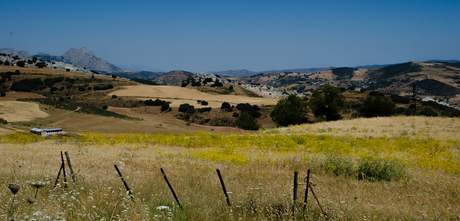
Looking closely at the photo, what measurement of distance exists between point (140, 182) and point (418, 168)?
10.5m

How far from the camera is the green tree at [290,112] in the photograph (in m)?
49.9

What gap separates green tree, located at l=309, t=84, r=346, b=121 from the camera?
49.2 meters

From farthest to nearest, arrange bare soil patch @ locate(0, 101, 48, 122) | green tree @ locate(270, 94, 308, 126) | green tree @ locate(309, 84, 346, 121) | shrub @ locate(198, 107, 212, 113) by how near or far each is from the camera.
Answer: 1. shrub @ locate(198, 107, 212, 113)
2. green tree @ locate(270, 94, 308, 126)
3. green tree @ locate(309, 84, 346, 121)
4. bare soil patch @ locate(0, 101, 48, 122)

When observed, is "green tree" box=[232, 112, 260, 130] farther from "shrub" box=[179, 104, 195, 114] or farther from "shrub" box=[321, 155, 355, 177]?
"shrub" box=[321, 155, 355, 177]

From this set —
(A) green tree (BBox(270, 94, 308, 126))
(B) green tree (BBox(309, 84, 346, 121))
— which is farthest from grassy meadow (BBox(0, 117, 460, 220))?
(B) green tree (BBox(309, 84, 346, 121))

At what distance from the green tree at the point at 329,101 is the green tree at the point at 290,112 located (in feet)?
8.42

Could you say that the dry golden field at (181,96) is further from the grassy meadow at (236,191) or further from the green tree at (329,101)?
the grassy meadow at (236,191)

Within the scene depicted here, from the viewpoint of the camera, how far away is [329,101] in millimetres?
50062

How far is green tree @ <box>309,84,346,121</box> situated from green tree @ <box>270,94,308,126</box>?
2566 millimetres

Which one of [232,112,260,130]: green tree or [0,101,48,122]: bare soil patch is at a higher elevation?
[0,101,48,122]: bare soil patch

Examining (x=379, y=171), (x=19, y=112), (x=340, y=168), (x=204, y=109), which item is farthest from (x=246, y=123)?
(x=379, y=171)

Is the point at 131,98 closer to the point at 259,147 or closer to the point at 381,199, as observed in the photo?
the point at 259,147

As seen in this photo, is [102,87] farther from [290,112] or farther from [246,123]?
[290,112]

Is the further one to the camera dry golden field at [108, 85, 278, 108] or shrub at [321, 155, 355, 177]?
dry golden field at [108, 85, 278, 108]
